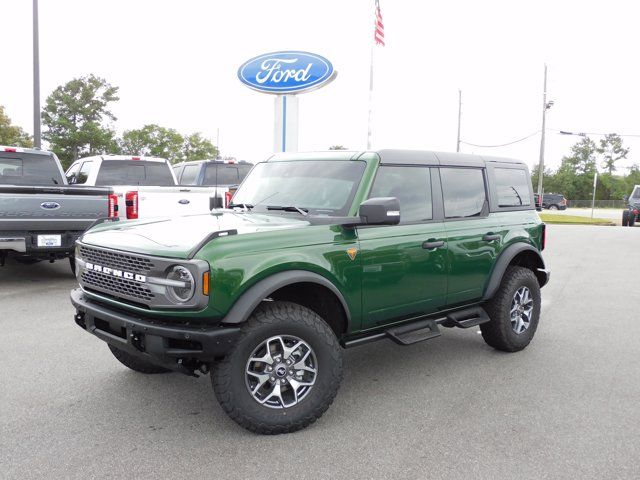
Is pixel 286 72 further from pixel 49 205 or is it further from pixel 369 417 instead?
pixel 369 417

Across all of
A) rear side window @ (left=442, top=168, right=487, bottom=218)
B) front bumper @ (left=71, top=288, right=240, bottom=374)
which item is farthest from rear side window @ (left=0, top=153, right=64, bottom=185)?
rear side window @ (left=442, top=168, right=487, bottom=218)

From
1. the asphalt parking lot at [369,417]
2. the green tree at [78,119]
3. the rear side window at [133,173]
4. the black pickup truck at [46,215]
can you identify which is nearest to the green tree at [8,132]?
the green tree at [78,119]

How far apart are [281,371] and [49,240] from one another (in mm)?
5467

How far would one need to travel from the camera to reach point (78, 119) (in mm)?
50812

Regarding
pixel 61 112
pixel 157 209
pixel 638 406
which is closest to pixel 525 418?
pixel 638 406

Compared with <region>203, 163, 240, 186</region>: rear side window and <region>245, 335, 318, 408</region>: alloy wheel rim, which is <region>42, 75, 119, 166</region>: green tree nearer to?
<region>203, 163, 240, 186</region>: rear side window

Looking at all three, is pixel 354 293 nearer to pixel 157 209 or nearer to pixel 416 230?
pixel 416 230

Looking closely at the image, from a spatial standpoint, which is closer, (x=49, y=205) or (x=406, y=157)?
(x=406, y=157)

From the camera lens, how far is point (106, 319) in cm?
360

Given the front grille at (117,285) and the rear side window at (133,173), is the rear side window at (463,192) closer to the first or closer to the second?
the front grille at (117,285)

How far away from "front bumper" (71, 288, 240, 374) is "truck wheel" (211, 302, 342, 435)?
4.6 inches

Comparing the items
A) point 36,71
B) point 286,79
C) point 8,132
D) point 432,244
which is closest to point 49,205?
point 432,244

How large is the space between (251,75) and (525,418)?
58.9ft

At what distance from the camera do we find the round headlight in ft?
10.8
